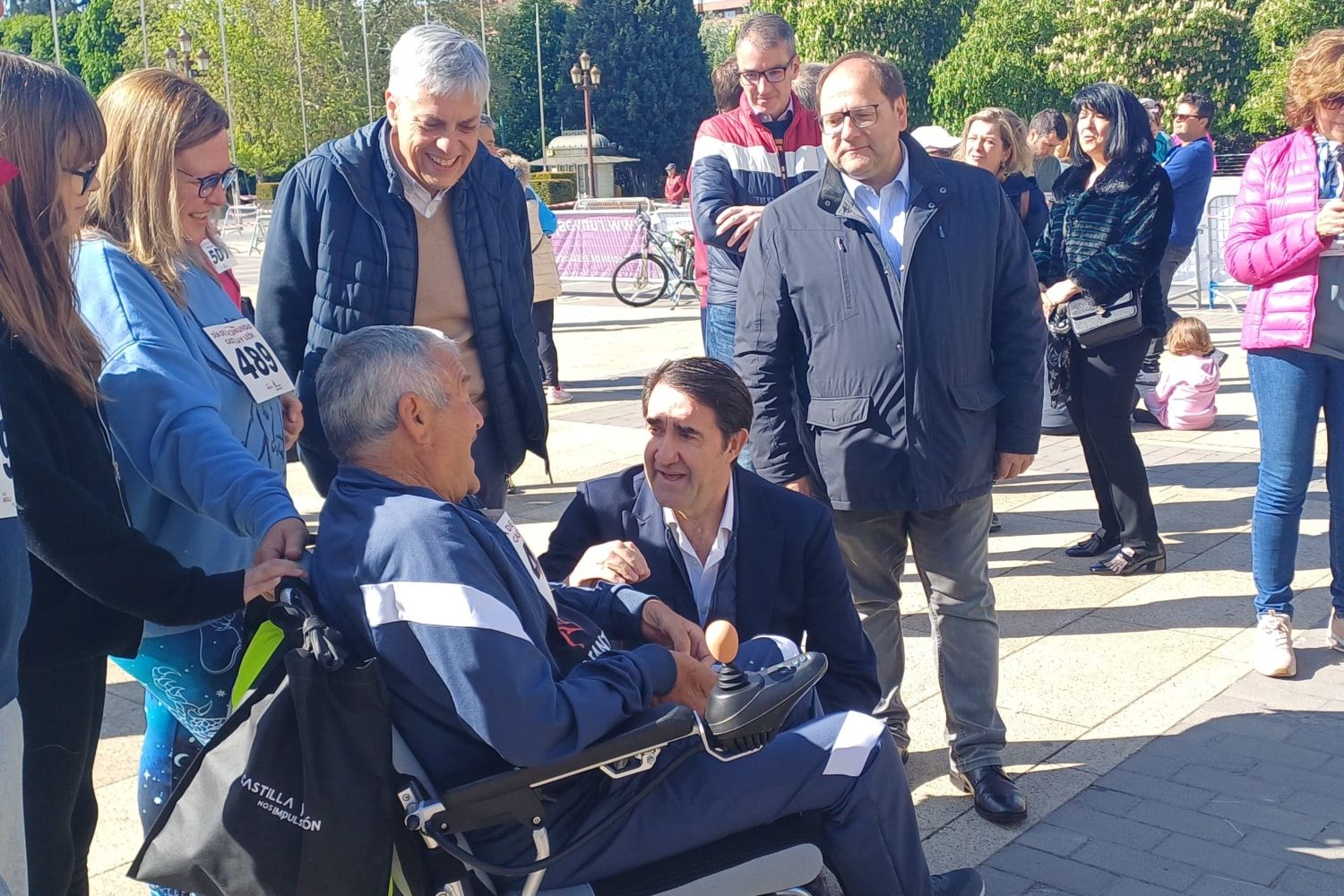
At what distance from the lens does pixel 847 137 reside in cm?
351

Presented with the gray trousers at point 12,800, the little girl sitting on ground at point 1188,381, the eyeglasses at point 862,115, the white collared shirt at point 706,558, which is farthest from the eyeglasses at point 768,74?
the little girl sitting on ground at point 1188,381

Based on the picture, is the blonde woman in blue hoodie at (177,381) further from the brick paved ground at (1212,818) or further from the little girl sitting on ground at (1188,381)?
the little girl sitting on ground at (1188,381)

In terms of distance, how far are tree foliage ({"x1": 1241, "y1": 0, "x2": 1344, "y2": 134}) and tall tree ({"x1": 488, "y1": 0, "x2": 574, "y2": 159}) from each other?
40.1 meters

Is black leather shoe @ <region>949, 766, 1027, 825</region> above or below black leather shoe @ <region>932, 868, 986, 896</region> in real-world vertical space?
below

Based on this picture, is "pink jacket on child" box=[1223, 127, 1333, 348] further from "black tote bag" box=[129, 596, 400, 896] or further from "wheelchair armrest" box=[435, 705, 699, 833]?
"black tote bag" box=[129, 596, 400, 896]

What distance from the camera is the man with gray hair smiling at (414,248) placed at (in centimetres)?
346

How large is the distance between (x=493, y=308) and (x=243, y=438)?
0.99 meters

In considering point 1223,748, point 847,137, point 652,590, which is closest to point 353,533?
point 652,590

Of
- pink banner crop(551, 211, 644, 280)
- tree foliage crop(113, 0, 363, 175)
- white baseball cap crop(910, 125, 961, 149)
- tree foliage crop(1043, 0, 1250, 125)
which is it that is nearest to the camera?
white baseball cap crop(910, 125, 961, 149)

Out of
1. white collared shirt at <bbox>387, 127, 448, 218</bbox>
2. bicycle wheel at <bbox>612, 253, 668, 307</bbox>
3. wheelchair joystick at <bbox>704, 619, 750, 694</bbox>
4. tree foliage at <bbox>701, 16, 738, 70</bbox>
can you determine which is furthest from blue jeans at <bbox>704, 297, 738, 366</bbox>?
tree foliage at <bbox>701, 16, 738, 70</bbox>

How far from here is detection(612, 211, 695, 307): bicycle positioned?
1628 centimetres

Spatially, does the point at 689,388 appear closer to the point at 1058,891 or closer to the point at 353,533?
the point at 353,533

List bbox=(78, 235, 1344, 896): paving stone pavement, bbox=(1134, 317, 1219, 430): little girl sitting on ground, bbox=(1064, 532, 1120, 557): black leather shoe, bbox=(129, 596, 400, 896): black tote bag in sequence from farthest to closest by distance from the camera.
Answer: bbox=(1134, 317, 1219, 430): little girl sitting on ground, bbox=(1064, 532, 1120, 557): black leather shoe, bbox=(78, 235, 1344, 896): paving stone pavement, bbox=(129, 596, 400, 896): black tote bag

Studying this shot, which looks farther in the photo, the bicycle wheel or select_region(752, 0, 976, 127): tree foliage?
select_region(752, 0, 976, 127): tree foliage
